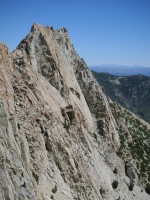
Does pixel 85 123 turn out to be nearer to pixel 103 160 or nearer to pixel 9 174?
pixel 103 160

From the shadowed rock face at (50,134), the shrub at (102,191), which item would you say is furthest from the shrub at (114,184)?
the shrub at (102,191)

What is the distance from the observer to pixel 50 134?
28.5 meters

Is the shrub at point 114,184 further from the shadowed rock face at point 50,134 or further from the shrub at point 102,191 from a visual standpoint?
the shrub at point 102,191

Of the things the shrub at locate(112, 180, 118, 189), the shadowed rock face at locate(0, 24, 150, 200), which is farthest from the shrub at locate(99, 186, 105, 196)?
the shrub at locate(112, 180, 118, 189)

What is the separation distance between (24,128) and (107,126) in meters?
23.1

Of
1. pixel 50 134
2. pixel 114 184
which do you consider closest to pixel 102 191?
pixel 114 184

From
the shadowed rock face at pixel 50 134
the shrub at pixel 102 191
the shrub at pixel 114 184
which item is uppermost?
the shadowed rock face at pixel 50 134

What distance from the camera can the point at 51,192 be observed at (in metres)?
23.5

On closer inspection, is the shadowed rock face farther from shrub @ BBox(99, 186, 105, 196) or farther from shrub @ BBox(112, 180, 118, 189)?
shrub @ BBox(112, 180, 118, 189)

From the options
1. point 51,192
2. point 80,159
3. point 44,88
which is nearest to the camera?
point 51,192

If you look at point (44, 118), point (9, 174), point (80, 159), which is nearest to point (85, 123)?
point (80, 159)

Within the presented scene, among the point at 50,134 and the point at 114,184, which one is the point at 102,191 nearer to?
the point at 114,184

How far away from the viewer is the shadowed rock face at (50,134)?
63.7 ft

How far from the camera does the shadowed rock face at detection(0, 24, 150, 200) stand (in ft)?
63.7
